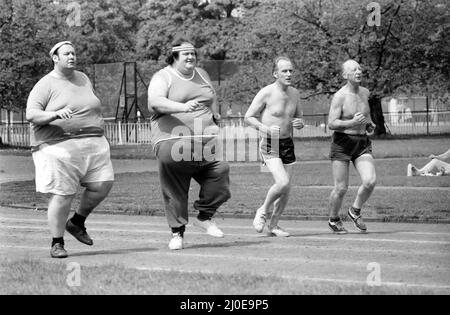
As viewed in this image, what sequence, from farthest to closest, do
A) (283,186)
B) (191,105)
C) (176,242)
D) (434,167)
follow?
(434,167), (283,186), (176,242), (191,105)

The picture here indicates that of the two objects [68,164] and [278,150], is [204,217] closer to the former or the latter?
[278,150]

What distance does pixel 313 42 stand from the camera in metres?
43.6

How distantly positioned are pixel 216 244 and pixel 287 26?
34.3m

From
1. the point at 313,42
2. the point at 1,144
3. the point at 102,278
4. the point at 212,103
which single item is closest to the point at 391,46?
the point at 313,42

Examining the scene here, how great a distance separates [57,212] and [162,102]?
5.21 feet

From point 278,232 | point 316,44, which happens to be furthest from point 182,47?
point 316,44

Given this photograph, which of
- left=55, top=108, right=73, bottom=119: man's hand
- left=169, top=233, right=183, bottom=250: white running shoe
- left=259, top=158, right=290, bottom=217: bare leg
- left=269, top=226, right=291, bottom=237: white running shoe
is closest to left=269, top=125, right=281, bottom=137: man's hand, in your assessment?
left=259, top=158, right=290, bottom=217: bare leg

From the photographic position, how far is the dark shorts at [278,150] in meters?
11.9

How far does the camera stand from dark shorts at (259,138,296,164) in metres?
11.9

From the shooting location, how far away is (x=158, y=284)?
7688mm

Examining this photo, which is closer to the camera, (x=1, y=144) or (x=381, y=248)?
(x=381, y=248)

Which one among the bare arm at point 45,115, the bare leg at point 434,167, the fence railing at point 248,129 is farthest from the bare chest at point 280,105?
the fence railing at point 248,129
